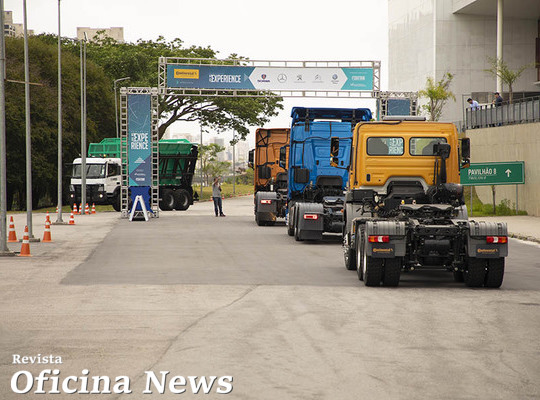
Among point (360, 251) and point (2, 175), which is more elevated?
point (2, 175)

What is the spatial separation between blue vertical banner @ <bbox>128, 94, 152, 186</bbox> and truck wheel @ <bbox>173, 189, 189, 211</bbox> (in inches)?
404

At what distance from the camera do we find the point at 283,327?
10625mm

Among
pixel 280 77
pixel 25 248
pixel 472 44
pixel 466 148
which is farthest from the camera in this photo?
pixel 472 44

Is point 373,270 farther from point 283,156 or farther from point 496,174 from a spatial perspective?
point 496,174

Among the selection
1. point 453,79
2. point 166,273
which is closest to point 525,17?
point 453,79

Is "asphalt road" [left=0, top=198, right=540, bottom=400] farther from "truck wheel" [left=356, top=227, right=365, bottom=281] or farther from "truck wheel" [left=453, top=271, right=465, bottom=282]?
"truck wheel" [left=453, top=271, right=465, bottom=282]

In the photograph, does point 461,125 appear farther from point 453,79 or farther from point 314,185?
point 314,185

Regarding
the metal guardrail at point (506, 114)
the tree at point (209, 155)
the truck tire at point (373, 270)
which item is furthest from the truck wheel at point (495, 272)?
the tree at point (209, 155)

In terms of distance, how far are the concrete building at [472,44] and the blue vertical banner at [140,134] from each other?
3094 centimetres

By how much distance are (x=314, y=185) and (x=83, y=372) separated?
18975 millimetres

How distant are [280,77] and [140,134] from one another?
682 centimetres

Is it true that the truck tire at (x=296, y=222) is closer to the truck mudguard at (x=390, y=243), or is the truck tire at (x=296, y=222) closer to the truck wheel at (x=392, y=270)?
the truck wheel at (x=392, y=270)

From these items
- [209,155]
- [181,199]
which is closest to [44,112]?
[181,199]

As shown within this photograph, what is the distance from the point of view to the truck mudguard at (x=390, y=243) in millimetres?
13984
